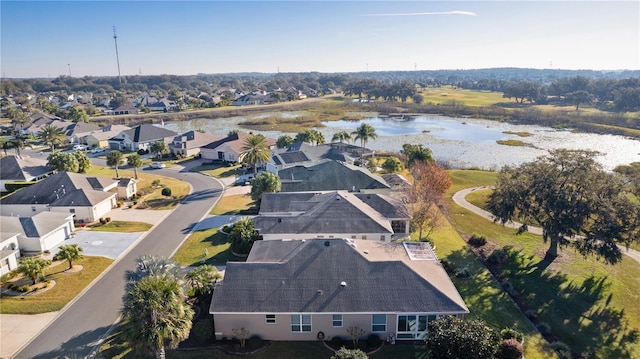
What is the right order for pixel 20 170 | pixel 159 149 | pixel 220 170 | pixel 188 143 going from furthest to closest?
pixel 188 143 → pixel 159 149 → pixel 220 170 → pixel 20 170

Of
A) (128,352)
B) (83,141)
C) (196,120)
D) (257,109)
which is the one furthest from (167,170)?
(257,109)

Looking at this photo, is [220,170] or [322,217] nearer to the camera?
[322,217]

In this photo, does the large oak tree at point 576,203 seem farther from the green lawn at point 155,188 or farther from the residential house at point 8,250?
the residential house at point 8,250

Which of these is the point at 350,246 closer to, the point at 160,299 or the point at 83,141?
the point at 160,299

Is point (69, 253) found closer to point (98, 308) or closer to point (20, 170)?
point (98, 308)

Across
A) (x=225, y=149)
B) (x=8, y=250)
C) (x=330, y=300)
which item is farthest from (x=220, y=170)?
(x=330, y=300)
